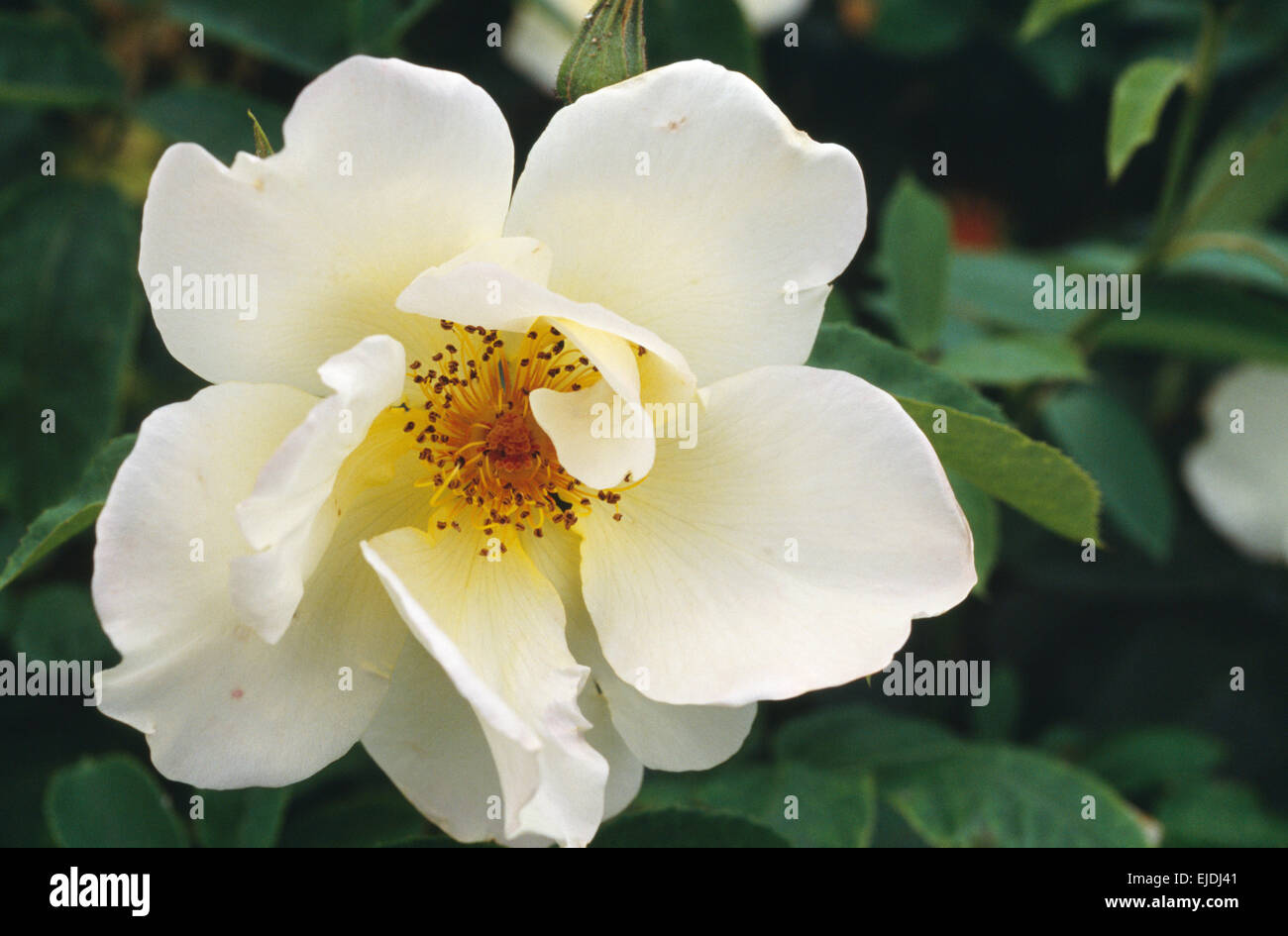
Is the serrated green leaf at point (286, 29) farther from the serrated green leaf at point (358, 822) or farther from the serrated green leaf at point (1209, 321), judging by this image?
the serrated green leaf at point (1209, 321)

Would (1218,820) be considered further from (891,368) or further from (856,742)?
(891,368)

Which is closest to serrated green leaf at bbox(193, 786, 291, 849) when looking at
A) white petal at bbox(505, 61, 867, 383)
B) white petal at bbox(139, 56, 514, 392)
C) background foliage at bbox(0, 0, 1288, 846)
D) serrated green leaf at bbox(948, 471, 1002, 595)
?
background foliage at bbox(0, 0, 1288, 846)

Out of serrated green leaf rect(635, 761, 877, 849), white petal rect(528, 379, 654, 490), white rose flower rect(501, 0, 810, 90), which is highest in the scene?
white rose flower rect(501, 0, 810, 90)

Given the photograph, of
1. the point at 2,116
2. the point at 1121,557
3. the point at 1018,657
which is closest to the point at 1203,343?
the point at 1121,557

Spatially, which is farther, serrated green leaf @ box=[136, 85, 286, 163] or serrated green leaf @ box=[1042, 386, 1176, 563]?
serrated green leaf @ box=[1042, 386, 1176, 563]

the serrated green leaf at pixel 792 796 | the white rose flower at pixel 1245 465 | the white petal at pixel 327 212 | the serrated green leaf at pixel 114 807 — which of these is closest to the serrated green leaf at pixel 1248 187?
the white rose flower at pixel 1245 465

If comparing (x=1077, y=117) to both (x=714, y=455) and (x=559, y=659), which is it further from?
(x=559, y=659)

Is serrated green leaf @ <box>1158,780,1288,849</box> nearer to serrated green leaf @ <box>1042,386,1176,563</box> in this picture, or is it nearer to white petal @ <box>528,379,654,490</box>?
serrated green leaf @ <box>1042,386,1176,563</box>
